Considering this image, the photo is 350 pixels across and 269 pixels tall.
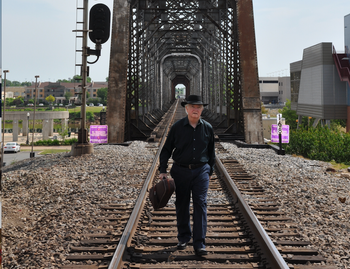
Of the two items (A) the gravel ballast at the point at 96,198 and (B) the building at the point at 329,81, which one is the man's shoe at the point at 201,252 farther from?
(B) the building at the point at 329,81

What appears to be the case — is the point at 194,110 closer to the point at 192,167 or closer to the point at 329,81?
the point at 192,167

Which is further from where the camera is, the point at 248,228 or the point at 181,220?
the point at 248,228

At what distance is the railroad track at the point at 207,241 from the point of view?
386cm

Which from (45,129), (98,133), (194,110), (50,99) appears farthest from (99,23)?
(50,99)

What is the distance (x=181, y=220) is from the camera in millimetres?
4301

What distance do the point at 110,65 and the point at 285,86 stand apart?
10655cm

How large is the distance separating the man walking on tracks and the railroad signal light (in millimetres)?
7622

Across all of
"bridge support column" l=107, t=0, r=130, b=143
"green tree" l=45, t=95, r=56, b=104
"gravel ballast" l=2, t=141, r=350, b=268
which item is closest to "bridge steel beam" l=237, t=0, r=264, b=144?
"gravel ballast" l=2, t=141, r=350, b=268

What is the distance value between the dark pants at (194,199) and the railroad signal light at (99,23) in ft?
25.6

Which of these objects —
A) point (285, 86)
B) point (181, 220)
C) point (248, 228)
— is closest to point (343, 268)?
point (248, 228)

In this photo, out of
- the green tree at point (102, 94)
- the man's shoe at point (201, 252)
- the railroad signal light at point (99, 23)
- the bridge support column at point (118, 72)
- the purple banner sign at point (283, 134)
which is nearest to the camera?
the man's shoe at point (201, 252)

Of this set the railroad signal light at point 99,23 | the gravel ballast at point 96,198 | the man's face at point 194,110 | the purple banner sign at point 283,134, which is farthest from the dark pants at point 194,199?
the purple banner sign at point 283,134

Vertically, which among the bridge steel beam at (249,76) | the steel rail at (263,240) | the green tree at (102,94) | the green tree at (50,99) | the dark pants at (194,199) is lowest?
the steel rail at (263,240)

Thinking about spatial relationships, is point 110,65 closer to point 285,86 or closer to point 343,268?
point 343,268
